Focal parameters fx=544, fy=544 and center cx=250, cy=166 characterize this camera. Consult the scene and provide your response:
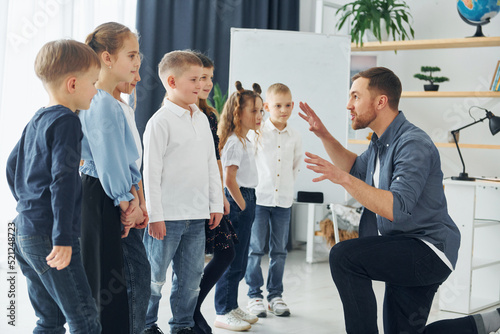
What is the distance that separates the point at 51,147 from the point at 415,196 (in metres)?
1.16

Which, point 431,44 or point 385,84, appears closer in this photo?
point 385,84

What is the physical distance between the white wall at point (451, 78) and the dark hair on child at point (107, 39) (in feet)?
10.2

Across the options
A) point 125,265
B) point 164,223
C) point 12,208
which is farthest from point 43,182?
point 12,208

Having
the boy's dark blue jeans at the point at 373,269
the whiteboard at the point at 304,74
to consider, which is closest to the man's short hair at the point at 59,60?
the boy's dark blue jeans at the point at 373,269

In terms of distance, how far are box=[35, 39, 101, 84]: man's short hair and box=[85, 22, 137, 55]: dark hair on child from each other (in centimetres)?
25

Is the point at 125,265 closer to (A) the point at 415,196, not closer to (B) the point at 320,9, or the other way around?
(A) the point at 415,196

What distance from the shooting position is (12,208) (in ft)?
10.3

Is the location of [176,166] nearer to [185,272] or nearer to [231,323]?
[185,272]

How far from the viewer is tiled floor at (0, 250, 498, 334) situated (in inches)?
96.5

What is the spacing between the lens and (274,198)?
2719 millimetres

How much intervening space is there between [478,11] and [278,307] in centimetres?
248

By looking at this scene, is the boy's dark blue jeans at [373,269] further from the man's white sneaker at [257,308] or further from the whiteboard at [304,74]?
the whiteboard at [304,74]

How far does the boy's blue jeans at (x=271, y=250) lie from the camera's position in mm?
2711

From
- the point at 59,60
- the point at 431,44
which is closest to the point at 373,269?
the point at 59,60
